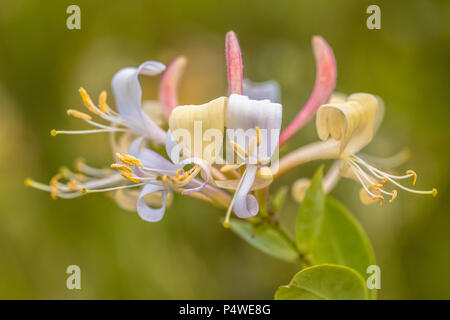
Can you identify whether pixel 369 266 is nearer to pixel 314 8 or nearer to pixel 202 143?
pixel 202 143

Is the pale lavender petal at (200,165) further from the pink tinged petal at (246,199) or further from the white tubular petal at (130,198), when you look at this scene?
the white tubular petal at (130,198)

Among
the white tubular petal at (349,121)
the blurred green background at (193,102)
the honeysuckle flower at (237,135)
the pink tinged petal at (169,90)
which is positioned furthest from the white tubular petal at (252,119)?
the blurred green background at (193,102)

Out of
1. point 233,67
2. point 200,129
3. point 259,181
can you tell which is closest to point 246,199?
point 259,181

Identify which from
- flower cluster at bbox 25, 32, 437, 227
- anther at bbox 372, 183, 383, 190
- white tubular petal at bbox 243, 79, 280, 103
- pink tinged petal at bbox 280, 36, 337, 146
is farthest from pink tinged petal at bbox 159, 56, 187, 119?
anther at bbox 372, 183, 383, 190

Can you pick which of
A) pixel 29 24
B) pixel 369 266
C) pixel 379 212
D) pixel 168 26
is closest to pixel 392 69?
→ pixel 379 212

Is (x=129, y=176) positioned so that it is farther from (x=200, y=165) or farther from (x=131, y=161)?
(x=200, y=165)
